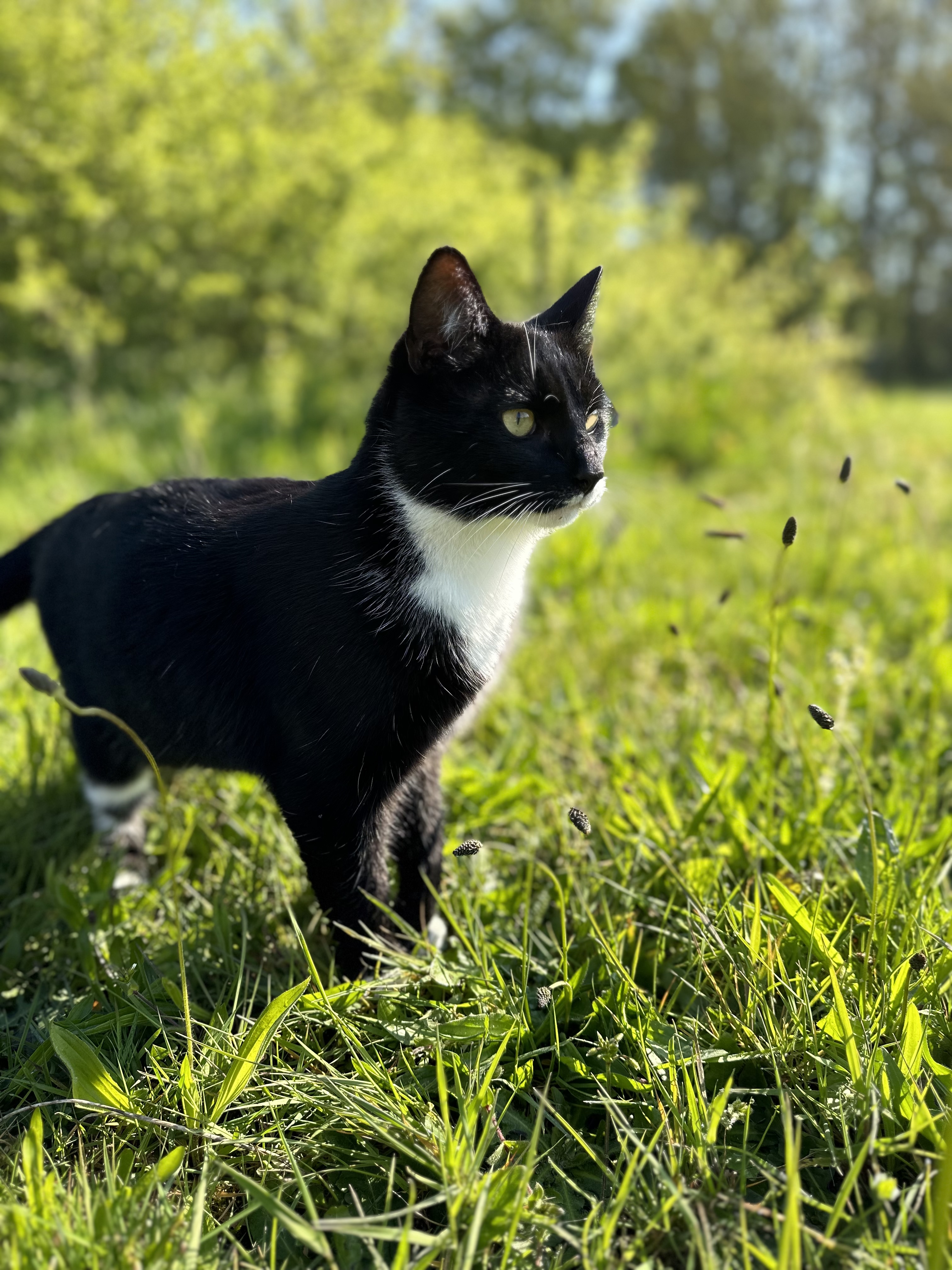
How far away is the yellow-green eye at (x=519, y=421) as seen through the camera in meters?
1.57

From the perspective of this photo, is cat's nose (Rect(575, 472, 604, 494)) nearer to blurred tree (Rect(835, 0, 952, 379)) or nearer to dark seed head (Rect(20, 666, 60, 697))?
dark seed head (Rect(20, 666, 60, 697))

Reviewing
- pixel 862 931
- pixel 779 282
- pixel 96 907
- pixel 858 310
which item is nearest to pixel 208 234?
pixel 779 282

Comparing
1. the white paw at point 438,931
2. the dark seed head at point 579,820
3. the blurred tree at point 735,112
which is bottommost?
the white paw at point 438,931

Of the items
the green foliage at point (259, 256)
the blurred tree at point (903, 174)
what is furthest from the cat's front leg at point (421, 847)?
the blurred tree at point (903, 174)

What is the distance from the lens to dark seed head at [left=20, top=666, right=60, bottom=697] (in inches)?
42.7

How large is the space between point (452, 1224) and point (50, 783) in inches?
60.5

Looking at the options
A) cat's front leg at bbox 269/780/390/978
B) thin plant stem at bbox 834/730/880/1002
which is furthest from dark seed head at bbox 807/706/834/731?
cat's front leg at bbox 269/780/390/978

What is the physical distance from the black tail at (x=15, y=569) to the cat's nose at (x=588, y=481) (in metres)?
1.29

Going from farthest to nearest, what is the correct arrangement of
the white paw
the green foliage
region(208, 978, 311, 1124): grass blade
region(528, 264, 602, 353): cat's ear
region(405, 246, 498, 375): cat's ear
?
the green foliage → the white paw → region(528, 264, 602, 353): cat's ear → region(405, 246, 498, 375): cat's ear → region(208, 978, 311, 1124): grass blade

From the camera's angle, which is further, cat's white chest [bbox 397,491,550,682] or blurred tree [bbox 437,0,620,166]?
blurred tree [bbox 437,0,620,166]

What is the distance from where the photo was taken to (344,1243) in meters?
1.22

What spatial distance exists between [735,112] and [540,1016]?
24.5m

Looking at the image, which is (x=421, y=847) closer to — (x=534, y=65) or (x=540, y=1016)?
(x=540, y=1016)

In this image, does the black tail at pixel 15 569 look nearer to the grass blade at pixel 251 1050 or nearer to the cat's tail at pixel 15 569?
the cat's tail at pixel 15 569
